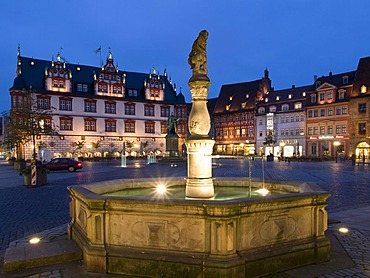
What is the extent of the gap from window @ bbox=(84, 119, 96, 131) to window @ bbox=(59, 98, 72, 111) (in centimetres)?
330

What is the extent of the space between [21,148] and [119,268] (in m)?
48.3


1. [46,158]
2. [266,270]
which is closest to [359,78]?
[46,158]

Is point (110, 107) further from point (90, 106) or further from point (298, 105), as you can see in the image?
point (298, 105)

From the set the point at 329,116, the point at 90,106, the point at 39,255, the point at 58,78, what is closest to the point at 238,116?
the point at 329,116

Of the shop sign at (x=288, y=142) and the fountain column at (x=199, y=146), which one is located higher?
the fountain column at (x=199, y=146)

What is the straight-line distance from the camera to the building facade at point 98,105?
171 feet

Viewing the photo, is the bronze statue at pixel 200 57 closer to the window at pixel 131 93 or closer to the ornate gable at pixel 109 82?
the ornate gable at pixel 109 82

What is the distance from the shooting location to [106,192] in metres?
7.66

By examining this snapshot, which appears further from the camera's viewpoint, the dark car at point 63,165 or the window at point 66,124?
the window at point 66,124

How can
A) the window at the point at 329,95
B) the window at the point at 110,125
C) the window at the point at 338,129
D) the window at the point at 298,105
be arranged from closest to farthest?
the window at the point at 338,129 → the window at the point at 329,95 → the window at the point at 110,125 → the window at the point at 298,105

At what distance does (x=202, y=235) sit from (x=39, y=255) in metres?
2.66

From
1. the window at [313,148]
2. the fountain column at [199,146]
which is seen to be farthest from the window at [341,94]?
the fountain column at [199,146]

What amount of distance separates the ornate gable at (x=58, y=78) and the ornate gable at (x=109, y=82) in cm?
440

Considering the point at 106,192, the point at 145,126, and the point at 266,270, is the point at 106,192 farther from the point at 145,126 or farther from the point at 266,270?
the point at 145,126
